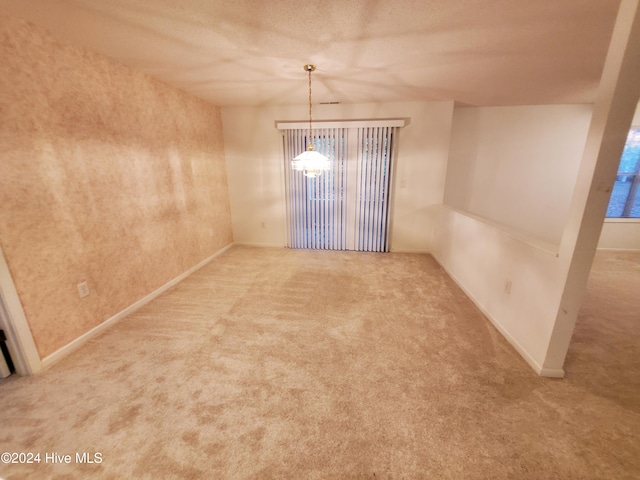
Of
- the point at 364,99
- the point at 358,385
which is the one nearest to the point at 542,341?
the point at 358,385

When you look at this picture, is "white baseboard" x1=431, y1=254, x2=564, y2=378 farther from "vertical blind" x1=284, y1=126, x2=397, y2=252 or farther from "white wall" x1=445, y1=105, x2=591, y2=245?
"white wall" x1=445, y1=105, x2=591, y2=245

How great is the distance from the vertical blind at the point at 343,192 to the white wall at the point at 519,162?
4.81 ft

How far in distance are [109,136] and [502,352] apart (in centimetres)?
396

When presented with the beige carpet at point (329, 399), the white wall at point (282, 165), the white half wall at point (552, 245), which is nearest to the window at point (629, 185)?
the white half wall at point (552, 245)

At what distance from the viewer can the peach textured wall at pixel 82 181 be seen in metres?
1.71

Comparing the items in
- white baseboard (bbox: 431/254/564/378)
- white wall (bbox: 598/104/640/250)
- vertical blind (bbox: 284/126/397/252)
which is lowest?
white baseboard (bbox: 431/254/564/378)

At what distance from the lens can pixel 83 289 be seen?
215 cm

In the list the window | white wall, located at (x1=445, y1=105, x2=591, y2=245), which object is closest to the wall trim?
white wall, located at (x1=445, y1=105, x2=591, y2=245)

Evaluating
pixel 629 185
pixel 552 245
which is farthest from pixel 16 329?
pixel 629 185

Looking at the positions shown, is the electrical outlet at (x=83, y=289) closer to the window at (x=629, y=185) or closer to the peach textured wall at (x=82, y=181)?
the peach textured wall at (x=82, y=181)

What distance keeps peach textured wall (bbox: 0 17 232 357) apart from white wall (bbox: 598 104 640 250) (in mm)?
7122

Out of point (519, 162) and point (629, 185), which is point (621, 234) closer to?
point (629, 185)

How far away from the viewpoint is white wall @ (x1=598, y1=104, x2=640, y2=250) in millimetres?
4391

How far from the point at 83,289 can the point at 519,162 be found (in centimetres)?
616
